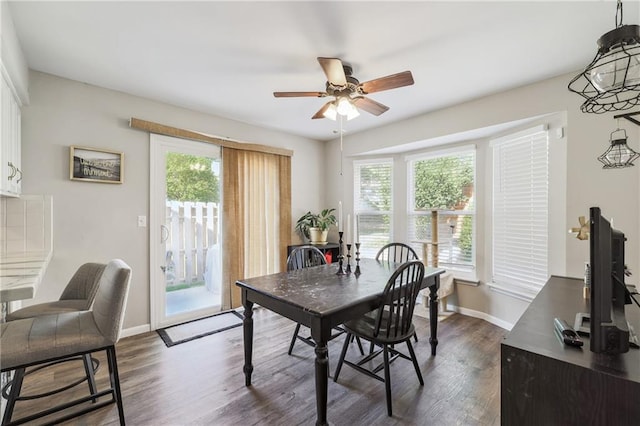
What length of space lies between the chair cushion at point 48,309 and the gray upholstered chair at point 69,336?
0.41 metres

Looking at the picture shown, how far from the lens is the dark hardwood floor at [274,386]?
1764 millimetres

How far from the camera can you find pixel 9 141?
6.38 feet

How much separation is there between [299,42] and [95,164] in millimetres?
2299

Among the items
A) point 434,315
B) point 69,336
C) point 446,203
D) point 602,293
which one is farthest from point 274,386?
point 446,203

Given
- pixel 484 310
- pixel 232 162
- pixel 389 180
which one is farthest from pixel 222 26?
pixel 484 310

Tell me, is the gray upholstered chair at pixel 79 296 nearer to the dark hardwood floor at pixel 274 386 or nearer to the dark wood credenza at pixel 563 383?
the dark hardwood floor at pixel 274 386

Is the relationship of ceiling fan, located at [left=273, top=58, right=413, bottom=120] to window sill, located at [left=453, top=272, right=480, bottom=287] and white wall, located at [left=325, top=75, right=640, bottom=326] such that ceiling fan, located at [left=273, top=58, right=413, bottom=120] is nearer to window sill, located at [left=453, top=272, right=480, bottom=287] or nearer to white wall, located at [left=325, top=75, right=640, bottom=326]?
white wall, located at [left=325, top=75, right=640, bottom=326]

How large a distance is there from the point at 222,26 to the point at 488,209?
130 inches

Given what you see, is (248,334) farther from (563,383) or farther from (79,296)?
(563,383)

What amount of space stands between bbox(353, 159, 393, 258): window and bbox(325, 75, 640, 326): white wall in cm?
98

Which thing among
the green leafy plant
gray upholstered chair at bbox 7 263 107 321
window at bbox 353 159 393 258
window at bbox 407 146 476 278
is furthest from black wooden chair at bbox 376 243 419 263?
gray upholstered chair at bbox 7 263 107 321

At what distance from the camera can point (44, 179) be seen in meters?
2.48

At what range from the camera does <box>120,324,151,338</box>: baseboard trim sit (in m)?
2.88

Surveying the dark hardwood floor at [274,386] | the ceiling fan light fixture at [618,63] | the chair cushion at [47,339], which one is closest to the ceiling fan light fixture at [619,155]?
the ceiling fan light fixture at [618,63]
